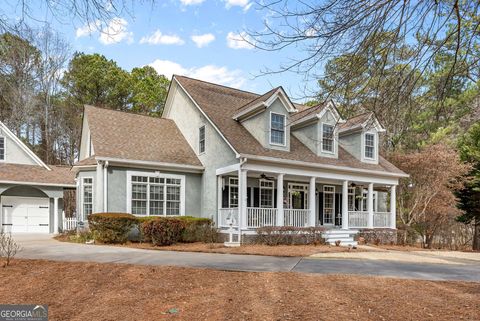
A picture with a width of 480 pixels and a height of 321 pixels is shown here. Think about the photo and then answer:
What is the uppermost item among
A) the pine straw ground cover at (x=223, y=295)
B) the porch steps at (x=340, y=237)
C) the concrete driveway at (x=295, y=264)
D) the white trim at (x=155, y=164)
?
the white trim at (x=155, y=164)

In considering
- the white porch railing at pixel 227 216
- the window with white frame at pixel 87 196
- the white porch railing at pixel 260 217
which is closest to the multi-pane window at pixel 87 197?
the window with white frame at pixel 87 196

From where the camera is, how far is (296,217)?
17.3 metres

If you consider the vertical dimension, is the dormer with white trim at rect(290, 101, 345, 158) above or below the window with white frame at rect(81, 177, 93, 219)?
above

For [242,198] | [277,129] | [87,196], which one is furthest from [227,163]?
[87,196]

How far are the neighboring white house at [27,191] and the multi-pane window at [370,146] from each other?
16.7 m

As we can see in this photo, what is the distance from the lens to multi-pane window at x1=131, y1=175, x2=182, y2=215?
16703mm

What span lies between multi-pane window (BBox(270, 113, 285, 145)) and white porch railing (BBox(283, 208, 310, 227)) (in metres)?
3.17

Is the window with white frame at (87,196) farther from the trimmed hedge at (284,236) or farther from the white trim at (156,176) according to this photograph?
the trimmed hedge at (284,236)

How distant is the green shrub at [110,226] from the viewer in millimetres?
14570

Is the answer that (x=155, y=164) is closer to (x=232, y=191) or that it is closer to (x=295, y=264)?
(x=232, y=191)

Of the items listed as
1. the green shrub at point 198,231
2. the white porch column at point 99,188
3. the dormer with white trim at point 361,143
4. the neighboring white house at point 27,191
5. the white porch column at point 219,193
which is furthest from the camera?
the neighboring white house at point 27,191

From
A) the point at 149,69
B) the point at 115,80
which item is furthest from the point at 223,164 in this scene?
the point at 149,69

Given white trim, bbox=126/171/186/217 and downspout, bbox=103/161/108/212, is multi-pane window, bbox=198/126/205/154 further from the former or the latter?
downspout, bbox=103/161/108/212

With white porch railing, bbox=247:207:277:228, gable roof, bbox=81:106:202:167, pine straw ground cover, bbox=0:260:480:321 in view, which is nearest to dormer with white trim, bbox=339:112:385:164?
white porch railing, bbox=247:207:277:228
